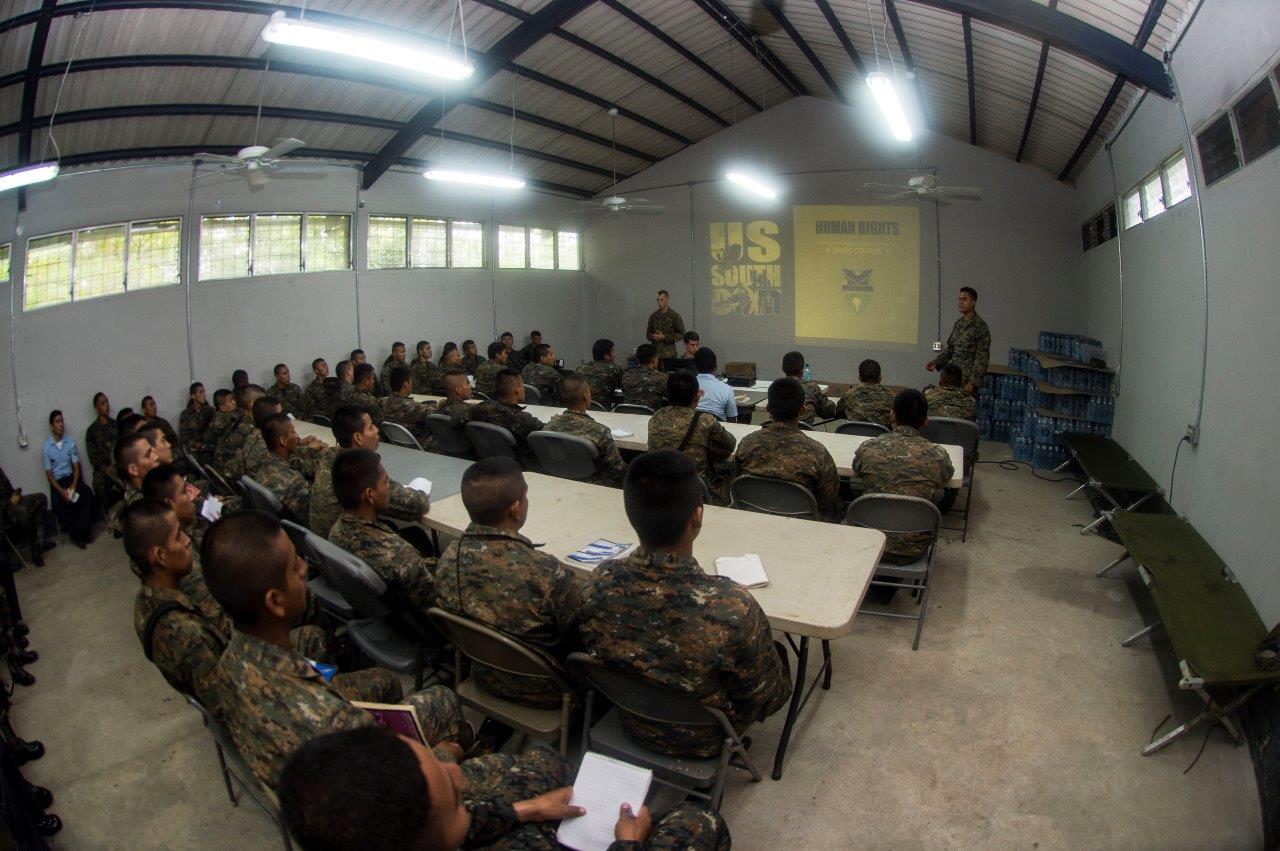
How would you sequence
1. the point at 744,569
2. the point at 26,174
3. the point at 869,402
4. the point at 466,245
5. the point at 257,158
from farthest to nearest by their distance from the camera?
the point at 466,245 → the point at 257,158 → the point at 869,402 → the point at 26,174 → the point at 744,569

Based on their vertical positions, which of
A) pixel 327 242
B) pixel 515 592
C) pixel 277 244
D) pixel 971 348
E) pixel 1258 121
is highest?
pixel 327 242

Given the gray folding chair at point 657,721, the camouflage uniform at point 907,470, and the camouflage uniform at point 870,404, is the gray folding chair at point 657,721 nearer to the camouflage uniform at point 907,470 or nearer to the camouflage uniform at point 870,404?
the camouflage uniform at point 907,470

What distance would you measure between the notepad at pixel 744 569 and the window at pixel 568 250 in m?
10.8

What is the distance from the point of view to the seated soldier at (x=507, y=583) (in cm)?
217

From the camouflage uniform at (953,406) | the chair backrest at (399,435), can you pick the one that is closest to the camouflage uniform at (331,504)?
the chair backrest at (399,435)

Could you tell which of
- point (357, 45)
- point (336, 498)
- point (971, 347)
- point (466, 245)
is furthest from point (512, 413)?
point (466, 245)

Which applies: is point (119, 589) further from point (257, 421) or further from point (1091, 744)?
point (1091, 744)

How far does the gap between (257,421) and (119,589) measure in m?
1.40

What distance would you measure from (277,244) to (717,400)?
5.94 metres

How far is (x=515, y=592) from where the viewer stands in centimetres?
217

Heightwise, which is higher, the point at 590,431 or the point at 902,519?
the point at 590,431

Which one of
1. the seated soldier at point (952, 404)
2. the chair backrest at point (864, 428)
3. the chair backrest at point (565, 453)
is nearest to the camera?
the chair backrest at point (565, 453)

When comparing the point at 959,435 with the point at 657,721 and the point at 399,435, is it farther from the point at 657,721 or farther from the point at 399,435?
the point at 399,435

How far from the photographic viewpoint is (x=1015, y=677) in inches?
130
